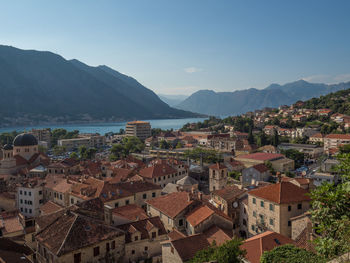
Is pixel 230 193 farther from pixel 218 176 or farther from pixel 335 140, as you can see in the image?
pixel 335 140

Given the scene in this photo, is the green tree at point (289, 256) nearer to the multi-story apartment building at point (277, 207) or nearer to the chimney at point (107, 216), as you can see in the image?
the multi-story apartment building at point (277, 207)

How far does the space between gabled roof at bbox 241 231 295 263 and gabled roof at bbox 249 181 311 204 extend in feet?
17.3

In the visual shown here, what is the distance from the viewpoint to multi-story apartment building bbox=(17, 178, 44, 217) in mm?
45906

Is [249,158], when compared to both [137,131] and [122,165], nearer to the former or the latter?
[122,165]

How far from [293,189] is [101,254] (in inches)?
757

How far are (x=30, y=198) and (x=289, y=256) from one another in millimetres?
41375

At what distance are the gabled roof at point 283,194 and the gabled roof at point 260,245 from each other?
5.28m

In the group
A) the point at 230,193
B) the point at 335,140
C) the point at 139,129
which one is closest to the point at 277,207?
the point at 230,193

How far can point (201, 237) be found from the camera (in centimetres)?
2520

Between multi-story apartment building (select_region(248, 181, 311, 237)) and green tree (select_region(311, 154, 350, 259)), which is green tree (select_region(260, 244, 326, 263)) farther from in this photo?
multi-story apartment building (select_region(248, 181, 311, 237))

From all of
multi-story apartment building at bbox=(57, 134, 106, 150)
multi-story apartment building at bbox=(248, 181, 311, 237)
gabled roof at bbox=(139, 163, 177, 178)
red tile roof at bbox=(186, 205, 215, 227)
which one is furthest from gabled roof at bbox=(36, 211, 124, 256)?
multi-story apartment building at bbox=(57, 134, 106, 150)

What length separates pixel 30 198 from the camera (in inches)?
1812

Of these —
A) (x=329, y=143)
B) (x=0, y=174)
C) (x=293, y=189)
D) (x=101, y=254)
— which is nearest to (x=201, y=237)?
(x=101, y=254)

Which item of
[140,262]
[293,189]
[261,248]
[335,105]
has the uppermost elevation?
[335,105]
